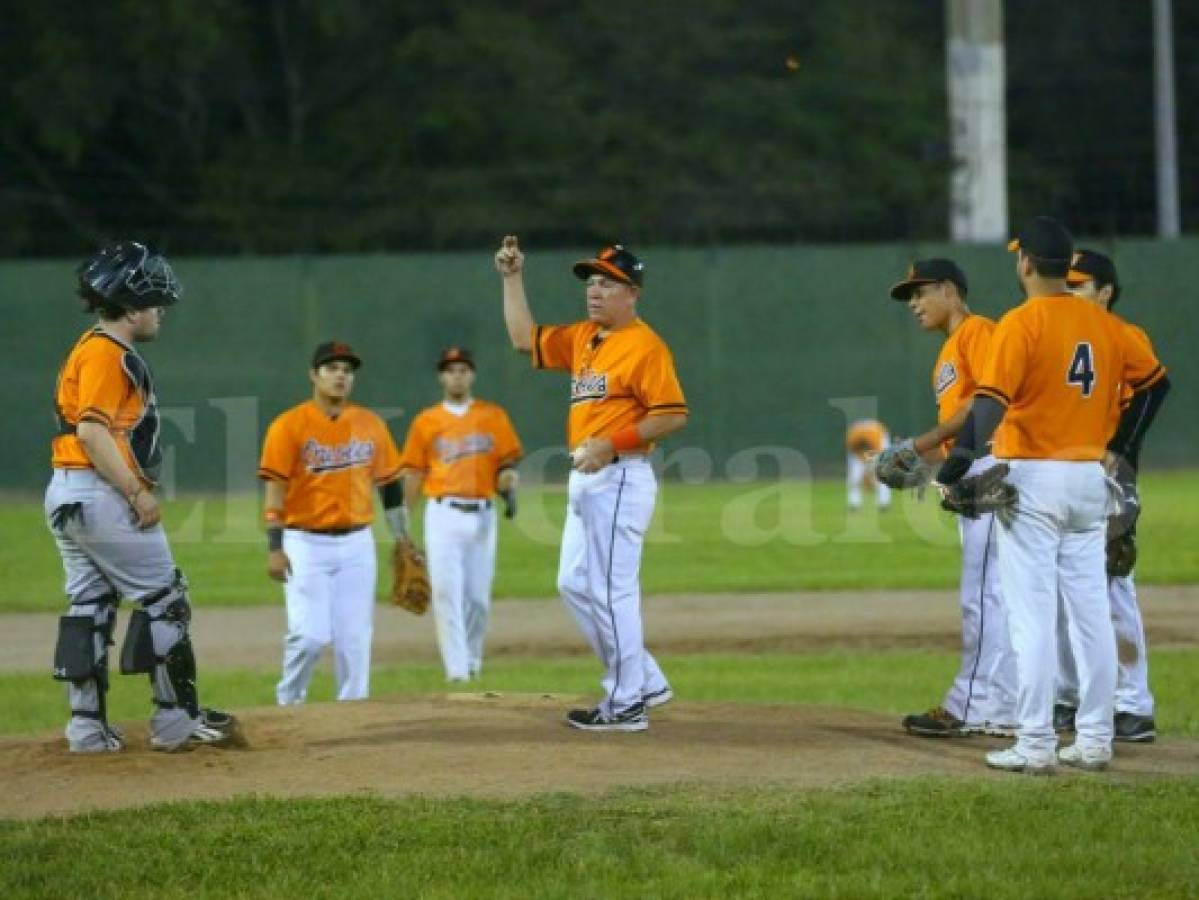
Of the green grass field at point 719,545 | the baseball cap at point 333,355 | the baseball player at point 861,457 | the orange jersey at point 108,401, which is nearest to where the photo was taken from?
the orange jersey at point 108,401

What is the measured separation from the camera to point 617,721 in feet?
29.6

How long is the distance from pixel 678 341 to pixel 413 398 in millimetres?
3667

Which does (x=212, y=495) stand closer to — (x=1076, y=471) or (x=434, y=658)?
(x=434, y=658)

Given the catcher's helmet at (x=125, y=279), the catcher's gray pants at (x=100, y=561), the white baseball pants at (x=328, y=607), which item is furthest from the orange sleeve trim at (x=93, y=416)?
the white baseball pants at (x=328, y=607)

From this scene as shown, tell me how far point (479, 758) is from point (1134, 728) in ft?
9.40

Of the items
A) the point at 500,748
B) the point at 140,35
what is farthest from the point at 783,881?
the point at 140,35

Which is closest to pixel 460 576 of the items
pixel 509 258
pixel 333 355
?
pixel 333 355

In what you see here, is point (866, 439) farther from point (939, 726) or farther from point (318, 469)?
point (939, 726)

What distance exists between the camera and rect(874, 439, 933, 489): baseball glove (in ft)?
28.7

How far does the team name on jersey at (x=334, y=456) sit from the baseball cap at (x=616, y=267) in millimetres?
2873

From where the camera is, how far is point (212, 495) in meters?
28.2

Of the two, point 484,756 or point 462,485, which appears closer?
point 484,756

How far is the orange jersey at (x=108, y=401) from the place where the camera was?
336 inches

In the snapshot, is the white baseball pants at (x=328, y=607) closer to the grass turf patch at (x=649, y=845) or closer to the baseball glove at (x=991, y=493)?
the grass turf patch at (x=649, y=845)
